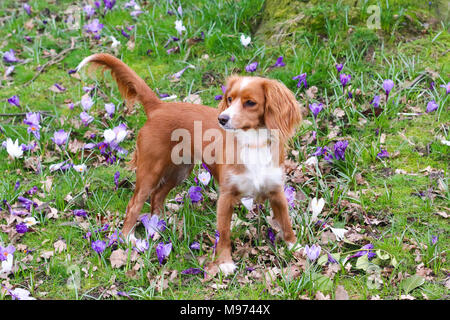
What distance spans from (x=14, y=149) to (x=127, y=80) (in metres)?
1.49

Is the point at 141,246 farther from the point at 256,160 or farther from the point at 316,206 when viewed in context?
the point at 316,206

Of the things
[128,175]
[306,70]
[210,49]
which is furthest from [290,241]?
[210,49]

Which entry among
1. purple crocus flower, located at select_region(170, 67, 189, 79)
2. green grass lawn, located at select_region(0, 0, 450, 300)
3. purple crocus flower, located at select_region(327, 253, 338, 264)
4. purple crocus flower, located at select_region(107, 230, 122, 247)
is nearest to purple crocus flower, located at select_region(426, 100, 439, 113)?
green grass lawn, located at select_region(0, 0, 450, 300)

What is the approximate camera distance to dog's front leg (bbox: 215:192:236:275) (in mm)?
3908

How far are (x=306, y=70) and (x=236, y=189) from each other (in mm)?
2196

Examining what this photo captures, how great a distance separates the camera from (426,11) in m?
6.04

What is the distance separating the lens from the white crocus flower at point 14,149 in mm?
5082

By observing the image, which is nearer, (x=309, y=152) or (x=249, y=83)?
(x=249, y=83)

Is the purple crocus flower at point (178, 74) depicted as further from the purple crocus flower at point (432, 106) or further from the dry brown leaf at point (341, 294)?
the dry brown leaf at point (341, 294)

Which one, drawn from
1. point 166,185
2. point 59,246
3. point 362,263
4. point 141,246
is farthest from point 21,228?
point 362,263

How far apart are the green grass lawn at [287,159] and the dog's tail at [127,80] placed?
2.85 ft

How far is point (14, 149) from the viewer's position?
5.09 m

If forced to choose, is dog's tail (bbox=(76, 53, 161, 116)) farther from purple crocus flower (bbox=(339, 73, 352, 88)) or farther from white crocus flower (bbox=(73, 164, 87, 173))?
purple crocus flower (bbox=(339, 73, 352, 88))

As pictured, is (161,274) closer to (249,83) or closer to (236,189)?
(236,189)
